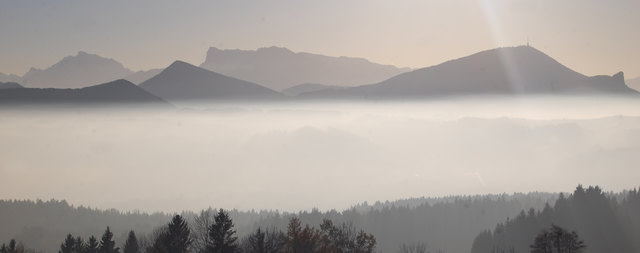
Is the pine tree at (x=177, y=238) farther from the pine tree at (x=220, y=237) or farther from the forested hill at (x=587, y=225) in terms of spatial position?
the forested hill at (x=587, y=225)

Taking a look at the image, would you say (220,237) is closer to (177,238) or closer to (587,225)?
(177,238)

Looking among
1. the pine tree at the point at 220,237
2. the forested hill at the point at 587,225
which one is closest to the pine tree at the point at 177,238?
the pine tree at the point at 220,237

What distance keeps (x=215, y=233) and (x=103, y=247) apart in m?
39.9

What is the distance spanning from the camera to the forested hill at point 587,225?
123 m

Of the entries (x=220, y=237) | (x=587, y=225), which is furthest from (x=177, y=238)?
(x=587, y=225)

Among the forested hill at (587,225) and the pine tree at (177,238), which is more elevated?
the forested hill at (587,225)

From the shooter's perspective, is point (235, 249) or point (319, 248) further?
point (319, 248)

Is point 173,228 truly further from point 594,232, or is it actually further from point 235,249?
point 594,232

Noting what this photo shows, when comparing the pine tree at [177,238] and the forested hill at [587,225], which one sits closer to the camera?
the pine tree at [177,238]

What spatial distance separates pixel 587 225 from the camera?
126438 mm

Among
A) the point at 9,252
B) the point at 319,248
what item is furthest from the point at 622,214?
the point at 9,252

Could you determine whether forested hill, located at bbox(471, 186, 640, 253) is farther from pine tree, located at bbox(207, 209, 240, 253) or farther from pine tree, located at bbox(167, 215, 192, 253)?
pine tree, located at bbox(207, 209, 240, 253)

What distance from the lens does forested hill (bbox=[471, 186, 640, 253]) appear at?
123 metres

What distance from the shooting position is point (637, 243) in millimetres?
122500
